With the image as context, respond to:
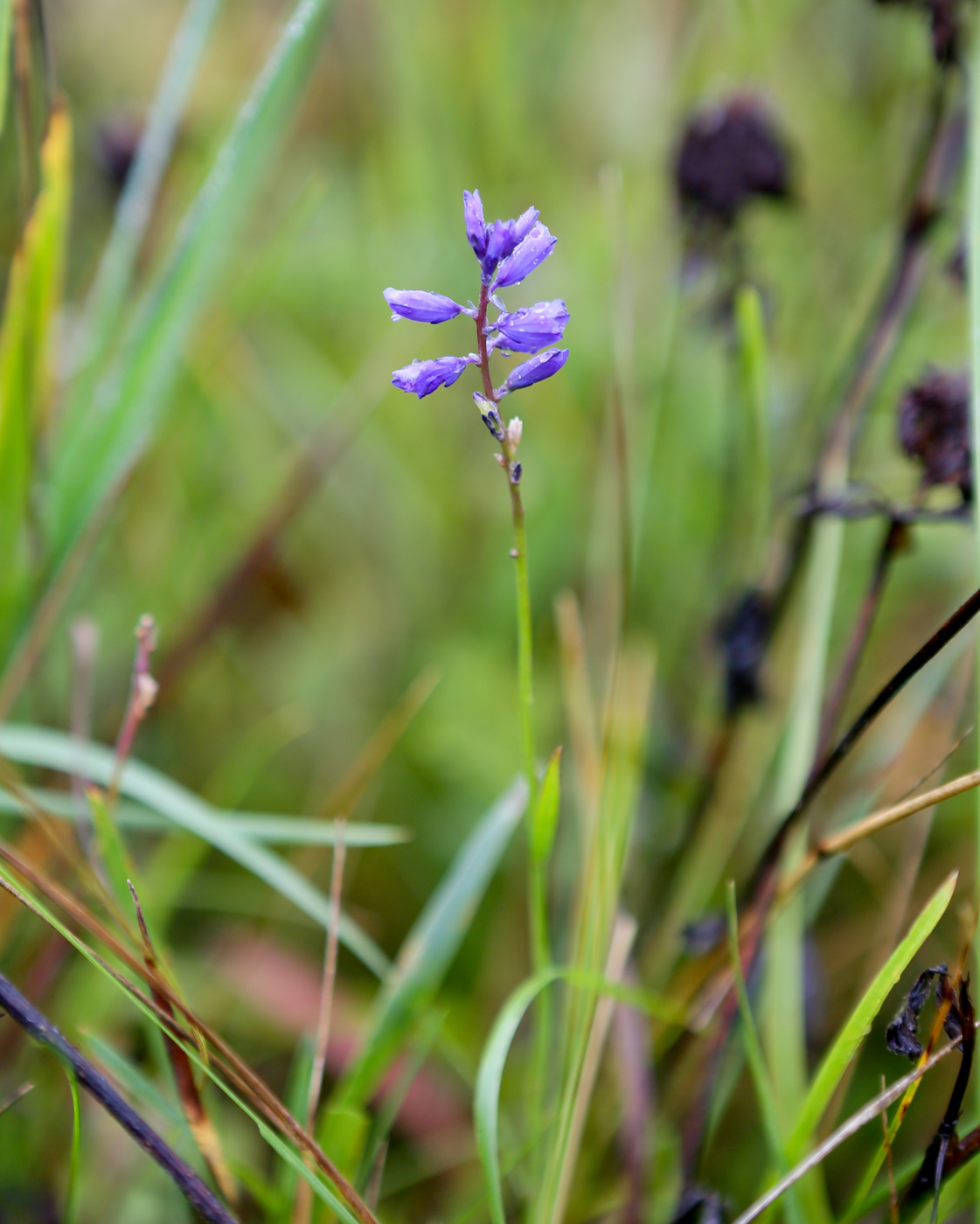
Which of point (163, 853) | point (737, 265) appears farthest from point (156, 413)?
point (737, 265)

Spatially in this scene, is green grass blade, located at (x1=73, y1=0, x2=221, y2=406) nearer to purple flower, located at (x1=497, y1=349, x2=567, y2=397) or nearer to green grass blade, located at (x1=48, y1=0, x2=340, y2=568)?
green grass blade, located at (x1=48, y1=0, x2=340, y2=568)

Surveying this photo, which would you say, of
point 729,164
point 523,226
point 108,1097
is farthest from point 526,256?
point 729,164

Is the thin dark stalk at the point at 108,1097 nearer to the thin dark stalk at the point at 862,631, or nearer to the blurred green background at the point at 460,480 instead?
the blurred green background at the point at 460,480

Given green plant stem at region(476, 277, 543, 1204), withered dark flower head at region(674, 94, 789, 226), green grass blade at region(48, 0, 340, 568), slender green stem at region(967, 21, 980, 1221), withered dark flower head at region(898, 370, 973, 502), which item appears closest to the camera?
green plant stem at region(476, 277, 543, 1204)

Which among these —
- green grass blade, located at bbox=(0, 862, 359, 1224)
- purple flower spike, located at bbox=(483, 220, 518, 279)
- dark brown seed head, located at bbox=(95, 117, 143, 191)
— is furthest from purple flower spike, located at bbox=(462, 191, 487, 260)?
dark brown seed head, located at bbox=(95, 117, 143, 191)

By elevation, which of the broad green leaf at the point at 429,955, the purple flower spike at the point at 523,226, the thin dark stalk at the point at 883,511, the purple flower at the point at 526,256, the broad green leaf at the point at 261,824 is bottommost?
the broad green leaf at the point at 429,955

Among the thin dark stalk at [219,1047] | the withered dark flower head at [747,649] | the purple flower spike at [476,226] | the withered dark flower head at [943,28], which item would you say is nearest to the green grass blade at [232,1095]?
the thin dark stalk at [219,1047]

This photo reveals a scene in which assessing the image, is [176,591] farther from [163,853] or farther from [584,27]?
[584,27]
